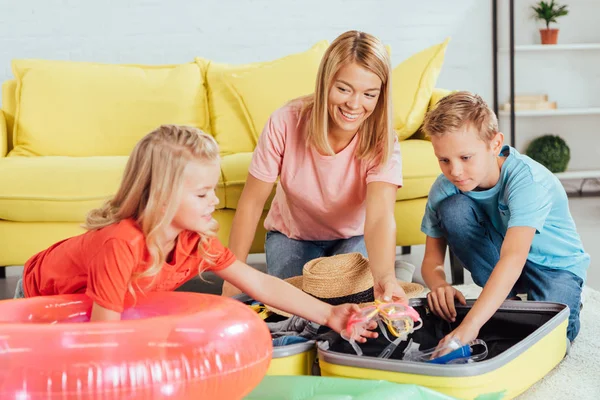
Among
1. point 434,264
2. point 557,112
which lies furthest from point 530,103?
Answer: point 434,264

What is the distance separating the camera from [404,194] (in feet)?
9.27

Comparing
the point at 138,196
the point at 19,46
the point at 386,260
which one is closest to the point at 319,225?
the point at 386,260

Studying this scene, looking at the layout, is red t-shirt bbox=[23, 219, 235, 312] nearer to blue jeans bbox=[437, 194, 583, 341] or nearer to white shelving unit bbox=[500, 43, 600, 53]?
blue jeans bbox=[437, 194, 583, 341]

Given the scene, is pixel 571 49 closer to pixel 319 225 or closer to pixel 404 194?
pixel 404 194

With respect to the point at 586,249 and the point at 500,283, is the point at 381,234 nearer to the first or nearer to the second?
the point at 500,283

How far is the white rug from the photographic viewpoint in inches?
68.8

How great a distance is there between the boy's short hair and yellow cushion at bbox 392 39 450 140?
3.53 ft

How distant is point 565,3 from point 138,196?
12.7 feet

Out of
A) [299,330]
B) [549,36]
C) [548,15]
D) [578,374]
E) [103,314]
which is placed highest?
[548,15]

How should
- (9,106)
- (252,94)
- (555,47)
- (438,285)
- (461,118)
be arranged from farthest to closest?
1. (555,47)
2. (9,106)
3. (252,94)
4. (438,285)
5. (461,118)

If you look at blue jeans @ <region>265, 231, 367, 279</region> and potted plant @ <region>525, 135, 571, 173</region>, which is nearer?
blue jeans @ <region>265, 231, 367, 279</region>

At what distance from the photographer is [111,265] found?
5.03ft

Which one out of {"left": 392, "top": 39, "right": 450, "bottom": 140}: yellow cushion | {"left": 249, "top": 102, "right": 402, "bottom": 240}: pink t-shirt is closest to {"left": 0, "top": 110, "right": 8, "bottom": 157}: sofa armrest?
{"left": 249, "top": 102, "right": 402, "bottom": 240}: pink t-shirt

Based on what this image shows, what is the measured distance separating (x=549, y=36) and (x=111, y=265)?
3742 mm
